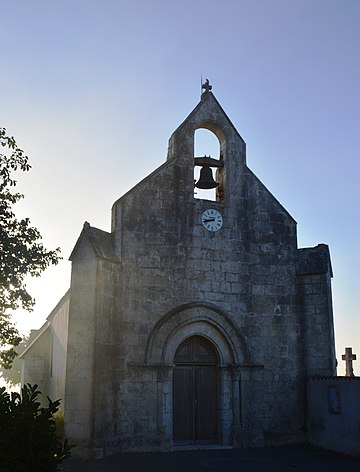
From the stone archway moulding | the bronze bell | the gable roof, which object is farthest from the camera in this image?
the bronze bell

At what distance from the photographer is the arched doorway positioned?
14.3 meters

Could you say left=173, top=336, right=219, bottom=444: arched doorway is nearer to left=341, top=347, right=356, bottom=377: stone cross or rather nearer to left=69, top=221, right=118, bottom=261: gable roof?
left=69, top=221, right=118, bottom=261: gable roof

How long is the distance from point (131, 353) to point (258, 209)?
232 inches

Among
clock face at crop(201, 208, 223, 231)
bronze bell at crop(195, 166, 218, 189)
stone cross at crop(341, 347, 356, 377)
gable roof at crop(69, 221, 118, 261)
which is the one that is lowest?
stone cross at crop(341, 347, 356, 377)

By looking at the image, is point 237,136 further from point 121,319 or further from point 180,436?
point 180,436

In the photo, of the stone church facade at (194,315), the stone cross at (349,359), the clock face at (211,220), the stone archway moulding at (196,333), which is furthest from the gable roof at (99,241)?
the stone cross at (349,359)

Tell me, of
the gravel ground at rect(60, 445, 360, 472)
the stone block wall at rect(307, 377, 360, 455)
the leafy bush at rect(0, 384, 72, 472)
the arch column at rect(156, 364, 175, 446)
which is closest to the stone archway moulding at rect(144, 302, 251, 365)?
the arch column at rect(156, 364, 175, 446)

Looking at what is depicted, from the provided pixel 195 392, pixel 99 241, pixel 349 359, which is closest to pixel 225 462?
pixel 195 392

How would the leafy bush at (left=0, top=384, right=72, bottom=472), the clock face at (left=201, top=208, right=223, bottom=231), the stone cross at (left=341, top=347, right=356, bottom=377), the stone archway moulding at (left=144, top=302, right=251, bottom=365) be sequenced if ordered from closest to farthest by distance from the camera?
the leafy bush at (left=0, top=384, right=72, bottom=472)
the stone archway moulding at (left=144, top=302, right=251, bottom=365)
the clock face at (left=201, top=208, right=223, bottom=231)
the stone cross at (left=341, top=347, right=356, bottom=377)

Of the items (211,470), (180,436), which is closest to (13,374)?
(180,436)

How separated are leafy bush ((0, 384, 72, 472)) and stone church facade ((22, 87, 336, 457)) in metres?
6.60

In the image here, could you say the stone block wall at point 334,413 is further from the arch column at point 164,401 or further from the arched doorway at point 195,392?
the arch column at point 164,401

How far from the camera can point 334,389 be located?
14406 millimetres

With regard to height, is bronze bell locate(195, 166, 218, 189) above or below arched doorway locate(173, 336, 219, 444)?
above
